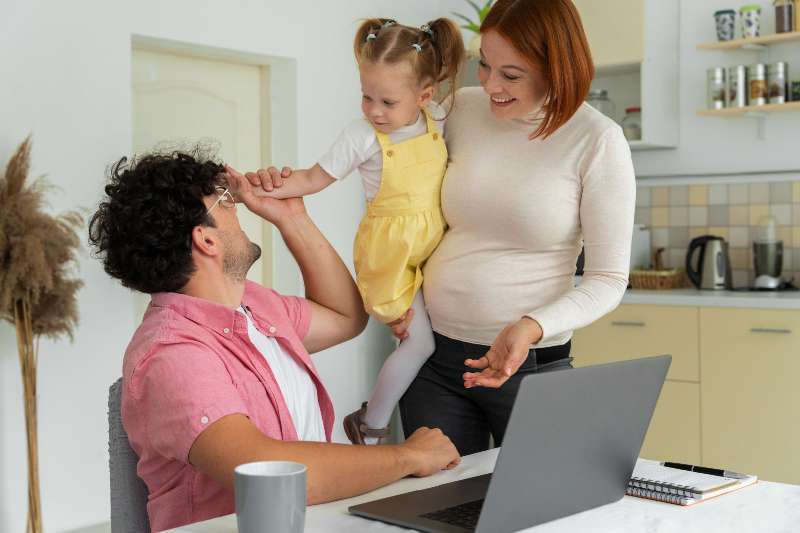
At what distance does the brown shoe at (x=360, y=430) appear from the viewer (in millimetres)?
2252

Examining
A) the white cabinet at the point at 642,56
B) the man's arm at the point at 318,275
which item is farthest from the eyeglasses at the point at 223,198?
the white cabinet at the point at 642,56

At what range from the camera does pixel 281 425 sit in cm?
→ 154

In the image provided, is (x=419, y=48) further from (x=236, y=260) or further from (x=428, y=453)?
(x=428, y=453)

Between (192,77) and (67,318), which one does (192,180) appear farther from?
(192,77)

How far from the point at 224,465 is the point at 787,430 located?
2.69 metres

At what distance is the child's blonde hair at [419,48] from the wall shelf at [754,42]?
2.16 m

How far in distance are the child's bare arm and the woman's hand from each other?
57 centimetres

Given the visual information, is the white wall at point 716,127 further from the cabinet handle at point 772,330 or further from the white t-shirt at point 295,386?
the white t-shirt at point 295,386

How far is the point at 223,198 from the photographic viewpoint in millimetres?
1628

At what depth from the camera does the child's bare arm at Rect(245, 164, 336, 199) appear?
1835 mm

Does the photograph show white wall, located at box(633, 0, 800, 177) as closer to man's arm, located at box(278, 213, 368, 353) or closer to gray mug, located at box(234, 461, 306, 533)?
man's arm, located at box(278, 213, 368, 353)

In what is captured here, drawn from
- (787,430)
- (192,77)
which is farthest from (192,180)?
(787,430)

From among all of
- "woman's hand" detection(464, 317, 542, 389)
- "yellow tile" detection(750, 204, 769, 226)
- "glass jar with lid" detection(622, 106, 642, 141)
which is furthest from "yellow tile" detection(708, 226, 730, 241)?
"woman's hand" detection(464, 317, 542, 389)

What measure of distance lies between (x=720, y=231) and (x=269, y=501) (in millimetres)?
3521
